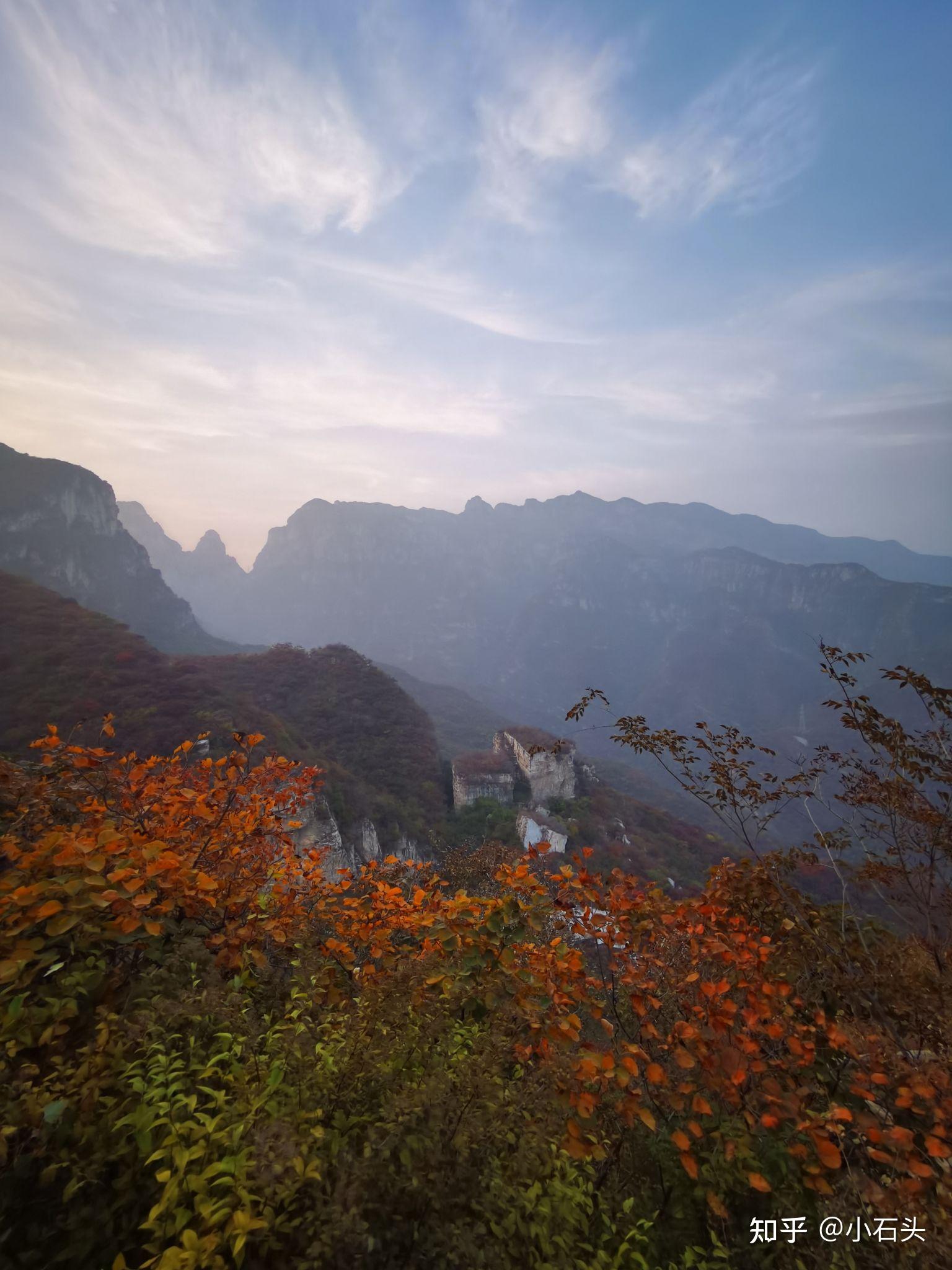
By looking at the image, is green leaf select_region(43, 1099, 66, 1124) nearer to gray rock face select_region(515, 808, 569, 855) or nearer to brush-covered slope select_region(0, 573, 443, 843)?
brush-covered slope select_region(0, 573, 443, 843)

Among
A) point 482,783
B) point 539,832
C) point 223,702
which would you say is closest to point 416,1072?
point 223,702

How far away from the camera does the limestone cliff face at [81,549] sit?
9100 cm

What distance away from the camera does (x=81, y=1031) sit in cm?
283

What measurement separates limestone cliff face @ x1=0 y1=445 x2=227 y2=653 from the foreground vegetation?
10585cm

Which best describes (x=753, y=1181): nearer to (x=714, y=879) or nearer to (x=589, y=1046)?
(x=589, y=1046)

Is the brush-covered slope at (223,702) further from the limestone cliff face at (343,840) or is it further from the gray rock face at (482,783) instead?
the gray rock face at (482,783)

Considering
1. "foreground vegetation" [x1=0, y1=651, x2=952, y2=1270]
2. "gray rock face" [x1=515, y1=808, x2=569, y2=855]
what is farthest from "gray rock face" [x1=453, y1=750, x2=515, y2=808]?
"foreground vegetation" [x1=0, y1=651, x2=952, y2=1270]

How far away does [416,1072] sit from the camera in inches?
126

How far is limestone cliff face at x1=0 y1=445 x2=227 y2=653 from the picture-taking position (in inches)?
3583

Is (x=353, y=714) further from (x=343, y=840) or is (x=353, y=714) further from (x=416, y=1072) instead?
(x=416, y=1072)

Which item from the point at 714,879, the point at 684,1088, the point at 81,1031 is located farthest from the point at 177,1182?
the point at 714,879

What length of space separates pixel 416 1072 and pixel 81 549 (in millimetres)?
128457

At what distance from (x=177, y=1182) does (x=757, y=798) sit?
5359mm

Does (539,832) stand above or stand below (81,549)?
below
